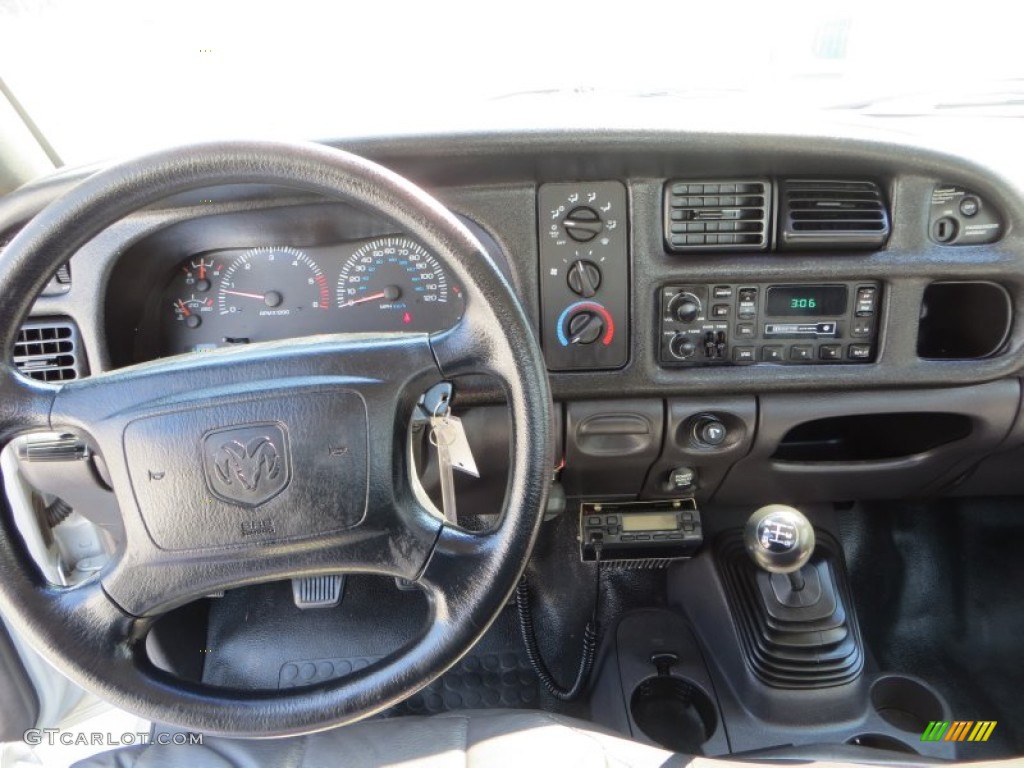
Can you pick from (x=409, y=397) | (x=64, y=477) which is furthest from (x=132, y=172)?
(x=64, y=477)

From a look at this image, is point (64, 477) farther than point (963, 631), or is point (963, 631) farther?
point (963, 631)

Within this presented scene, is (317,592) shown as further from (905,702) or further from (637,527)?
(905,702)

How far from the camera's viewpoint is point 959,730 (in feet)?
5.31

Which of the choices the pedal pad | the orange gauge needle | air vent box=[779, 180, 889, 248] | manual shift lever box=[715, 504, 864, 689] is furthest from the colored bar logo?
the orange gauge needle

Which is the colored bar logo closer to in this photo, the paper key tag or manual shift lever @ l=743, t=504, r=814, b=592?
manual shift lever @ l=743, t=504, r=814, b=592

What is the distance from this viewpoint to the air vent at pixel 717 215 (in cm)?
134

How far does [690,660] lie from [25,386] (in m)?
1.47

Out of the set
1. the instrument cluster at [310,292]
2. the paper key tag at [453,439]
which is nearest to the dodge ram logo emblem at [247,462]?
the paper key tag at [453,439]

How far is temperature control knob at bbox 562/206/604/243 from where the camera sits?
1.34 m

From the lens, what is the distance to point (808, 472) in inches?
64.2

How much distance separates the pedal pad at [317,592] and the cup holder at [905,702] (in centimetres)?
120

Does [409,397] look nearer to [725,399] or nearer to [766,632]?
[725,399]

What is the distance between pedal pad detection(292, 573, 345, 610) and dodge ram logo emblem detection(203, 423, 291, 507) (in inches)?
34.2

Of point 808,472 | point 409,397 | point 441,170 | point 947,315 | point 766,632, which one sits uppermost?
point 441,170
